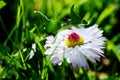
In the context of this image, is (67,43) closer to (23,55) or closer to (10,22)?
(23,55)

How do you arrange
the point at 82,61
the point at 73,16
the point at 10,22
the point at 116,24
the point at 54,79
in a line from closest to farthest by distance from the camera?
1. the point at 82,61
2. the point at 73,16
3. the point at 54,79
4. the point at 10,22
5. the point at 116,24

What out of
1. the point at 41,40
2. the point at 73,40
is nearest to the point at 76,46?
the point at 73,40

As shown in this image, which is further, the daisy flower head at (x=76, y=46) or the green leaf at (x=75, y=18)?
the green leaf at (x=75, y=18)

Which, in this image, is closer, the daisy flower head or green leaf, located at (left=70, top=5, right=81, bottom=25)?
the daisy flower head

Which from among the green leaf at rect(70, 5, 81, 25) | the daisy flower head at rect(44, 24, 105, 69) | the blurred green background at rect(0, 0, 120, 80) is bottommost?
the blurred green background at rect(0, 0, 120, 80)

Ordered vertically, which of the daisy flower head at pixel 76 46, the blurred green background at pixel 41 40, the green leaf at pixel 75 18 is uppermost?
the green leaf at pixel 75 18

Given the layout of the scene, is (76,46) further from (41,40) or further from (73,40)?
(41,40)

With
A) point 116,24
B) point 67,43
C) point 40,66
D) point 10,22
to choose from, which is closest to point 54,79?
point 40,66

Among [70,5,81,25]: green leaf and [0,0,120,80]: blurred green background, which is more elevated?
[70,5,81,25]: green leaf
